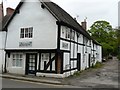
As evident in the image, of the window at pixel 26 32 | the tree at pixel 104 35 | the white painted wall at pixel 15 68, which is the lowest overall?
the white painted wall at pixel 15 68

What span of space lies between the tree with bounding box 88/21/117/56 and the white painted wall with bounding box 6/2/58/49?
41528 mm

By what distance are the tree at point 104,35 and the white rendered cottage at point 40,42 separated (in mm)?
40007

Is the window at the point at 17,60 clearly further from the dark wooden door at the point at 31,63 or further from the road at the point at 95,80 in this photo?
the road at the point at 95,80

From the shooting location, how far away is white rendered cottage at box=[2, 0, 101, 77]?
20094mm

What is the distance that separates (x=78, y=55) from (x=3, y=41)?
9.05 metres

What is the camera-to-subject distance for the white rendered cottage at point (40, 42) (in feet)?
65.9

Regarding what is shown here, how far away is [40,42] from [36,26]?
5.67 ft

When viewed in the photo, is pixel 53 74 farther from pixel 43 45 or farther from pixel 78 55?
pixel 78 55

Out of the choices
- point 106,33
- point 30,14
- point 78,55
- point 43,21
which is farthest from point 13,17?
point 106,33

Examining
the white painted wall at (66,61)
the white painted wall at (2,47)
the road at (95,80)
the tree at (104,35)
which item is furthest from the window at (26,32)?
the tree at (104,35)

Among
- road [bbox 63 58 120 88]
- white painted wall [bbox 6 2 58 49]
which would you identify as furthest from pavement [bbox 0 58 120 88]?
white painted wall [bbox 6 2 58 49]

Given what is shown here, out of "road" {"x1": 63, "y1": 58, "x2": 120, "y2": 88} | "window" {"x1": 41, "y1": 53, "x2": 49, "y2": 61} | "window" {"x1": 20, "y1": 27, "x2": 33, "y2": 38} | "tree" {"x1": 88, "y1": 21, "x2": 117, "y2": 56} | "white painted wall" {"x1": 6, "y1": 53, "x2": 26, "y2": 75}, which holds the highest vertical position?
"tree" {"x1": 88, "y1": 21, "x2": 117, "y2": 56}

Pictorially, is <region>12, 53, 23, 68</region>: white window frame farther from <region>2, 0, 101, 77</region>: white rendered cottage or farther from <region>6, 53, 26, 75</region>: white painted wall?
<region>6, 53, 26, 75</region>: white painted wall

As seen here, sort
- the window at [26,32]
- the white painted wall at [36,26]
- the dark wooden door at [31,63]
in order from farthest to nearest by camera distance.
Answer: the window at [26,32] < the dark wooden door at [31,63] < the white painted wall at [36,26]
